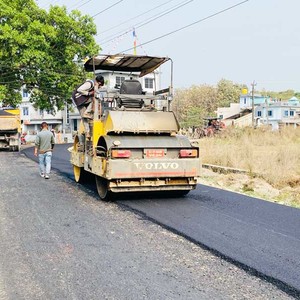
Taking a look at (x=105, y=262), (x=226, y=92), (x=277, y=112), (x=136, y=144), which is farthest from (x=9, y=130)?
(x=226, y=92)

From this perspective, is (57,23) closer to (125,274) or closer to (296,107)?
(125,274)

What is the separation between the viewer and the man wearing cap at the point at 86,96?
1011cm

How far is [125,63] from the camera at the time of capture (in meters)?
11.1

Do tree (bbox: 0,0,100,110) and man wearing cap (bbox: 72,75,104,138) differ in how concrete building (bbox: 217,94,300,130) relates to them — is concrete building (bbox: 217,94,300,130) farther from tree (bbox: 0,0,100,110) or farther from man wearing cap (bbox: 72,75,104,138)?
man wearing cap (bbox: 72,75,104,138)

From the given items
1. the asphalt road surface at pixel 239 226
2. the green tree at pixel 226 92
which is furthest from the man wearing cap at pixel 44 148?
the green tree at pixel 226 92

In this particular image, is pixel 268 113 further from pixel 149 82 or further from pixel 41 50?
pixel 149 82

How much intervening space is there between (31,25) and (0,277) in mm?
28711

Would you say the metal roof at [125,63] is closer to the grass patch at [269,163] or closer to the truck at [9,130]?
the grass patch at [269,163]

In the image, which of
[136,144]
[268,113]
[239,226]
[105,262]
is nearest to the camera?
[105,262]

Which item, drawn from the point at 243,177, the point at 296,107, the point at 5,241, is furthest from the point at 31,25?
the point at 296,107

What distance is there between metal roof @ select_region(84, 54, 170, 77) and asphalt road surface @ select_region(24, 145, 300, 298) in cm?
293

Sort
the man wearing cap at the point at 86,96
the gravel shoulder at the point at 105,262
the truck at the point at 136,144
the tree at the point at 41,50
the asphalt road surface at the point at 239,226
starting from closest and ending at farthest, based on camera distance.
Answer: the gravel shoulder at the point at 105,262
the asphalt road surface at the point at 239,226
the truck at the point at 136,144
the man wearing cap at the point at 86,96
the tree at the point at 41,50

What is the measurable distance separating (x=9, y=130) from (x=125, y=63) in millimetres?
19143

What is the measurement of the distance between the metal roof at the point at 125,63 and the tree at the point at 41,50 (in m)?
20.7
